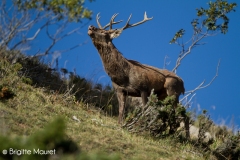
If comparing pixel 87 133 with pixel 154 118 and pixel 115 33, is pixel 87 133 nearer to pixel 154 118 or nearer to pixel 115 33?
pixel 154 118

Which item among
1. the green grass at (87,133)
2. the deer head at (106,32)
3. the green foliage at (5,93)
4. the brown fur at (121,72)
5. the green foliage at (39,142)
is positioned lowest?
the green foliage at (39,142)

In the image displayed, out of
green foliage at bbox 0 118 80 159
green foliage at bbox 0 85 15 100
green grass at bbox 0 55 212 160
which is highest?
green foliage at bbox 0 85 15 100

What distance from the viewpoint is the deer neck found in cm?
1231

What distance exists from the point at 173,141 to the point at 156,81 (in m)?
2.51

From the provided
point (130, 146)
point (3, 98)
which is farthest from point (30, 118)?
point (130, 146)

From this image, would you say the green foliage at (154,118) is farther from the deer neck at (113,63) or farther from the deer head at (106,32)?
the deer head at (106,32)

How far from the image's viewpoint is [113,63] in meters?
12.4

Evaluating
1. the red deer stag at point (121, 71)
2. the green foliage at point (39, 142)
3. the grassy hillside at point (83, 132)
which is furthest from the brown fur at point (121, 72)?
the green foliage at point (39, 142)

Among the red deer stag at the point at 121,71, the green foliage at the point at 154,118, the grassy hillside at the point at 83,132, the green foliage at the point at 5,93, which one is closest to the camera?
the grassy hillside at the point at 83,132

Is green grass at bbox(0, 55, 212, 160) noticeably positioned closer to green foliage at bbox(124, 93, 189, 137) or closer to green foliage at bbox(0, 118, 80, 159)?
green foliage at bbox(124, 93, 189, 137)

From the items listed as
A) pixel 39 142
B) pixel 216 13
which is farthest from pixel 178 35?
pixel 39 142

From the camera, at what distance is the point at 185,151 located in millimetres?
9844

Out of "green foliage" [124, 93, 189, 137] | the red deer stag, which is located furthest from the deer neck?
"green foliage" [124, 93, 189, 137]

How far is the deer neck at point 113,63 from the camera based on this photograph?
12.3m
